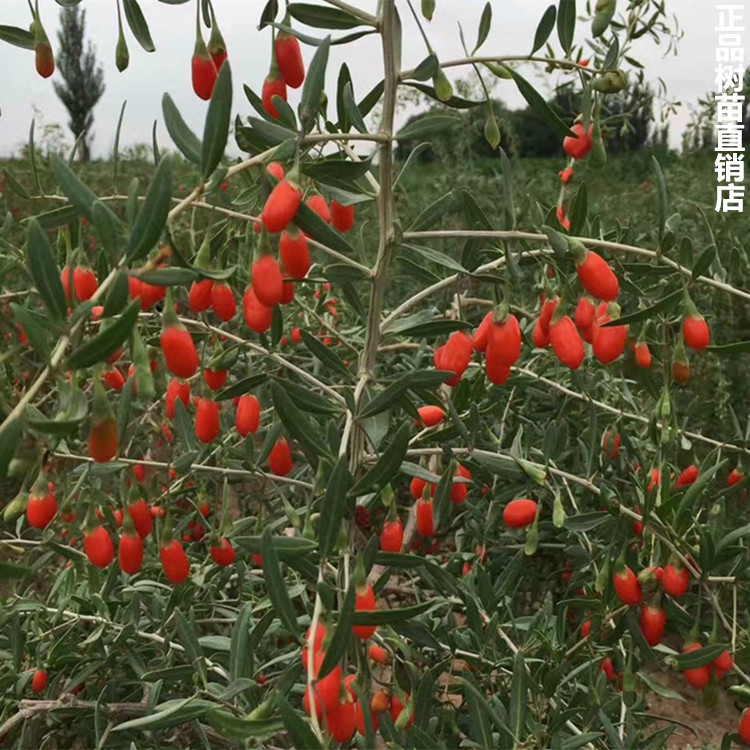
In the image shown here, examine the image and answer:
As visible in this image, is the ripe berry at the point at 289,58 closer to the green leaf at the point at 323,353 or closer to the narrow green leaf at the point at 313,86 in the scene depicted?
the narrow green leaf at the point at 313,86

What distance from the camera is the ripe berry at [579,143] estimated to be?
114 centimetres

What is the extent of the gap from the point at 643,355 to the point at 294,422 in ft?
2.07

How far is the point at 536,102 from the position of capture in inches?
38.3

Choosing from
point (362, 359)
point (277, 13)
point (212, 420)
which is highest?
point (277, 13)

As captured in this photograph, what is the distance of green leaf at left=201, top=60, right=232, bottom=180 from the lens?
69cm

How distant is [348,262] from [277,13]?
0.32 metres

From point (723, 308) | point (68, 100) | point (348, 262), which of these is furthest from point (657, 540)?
point (68, 100)

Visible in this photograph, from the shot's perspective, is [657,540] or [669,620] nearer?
[657,540]

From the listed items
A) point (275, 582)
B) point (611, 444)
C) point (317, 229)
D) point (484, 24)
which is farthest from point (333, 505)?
point (611, 444)

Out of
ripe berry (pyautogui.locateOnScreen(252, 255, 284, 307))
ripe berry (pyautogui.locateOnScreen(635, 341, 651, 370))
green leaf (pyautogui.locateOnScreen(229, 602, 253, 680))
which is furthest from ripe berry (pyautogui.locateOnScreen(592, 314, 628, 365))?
green leaf (pyautogui.locateOnScreen(229, 602, 253, 680))

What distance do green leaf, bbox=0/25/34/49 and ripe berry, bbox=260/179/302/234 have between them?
0.54 meters

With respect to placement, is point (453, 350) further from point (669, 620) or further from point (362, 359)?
point (669, 620)

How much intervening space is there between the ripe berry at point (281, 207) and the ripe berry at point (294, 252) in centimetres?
7

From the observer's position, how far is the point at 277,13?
1.01m
